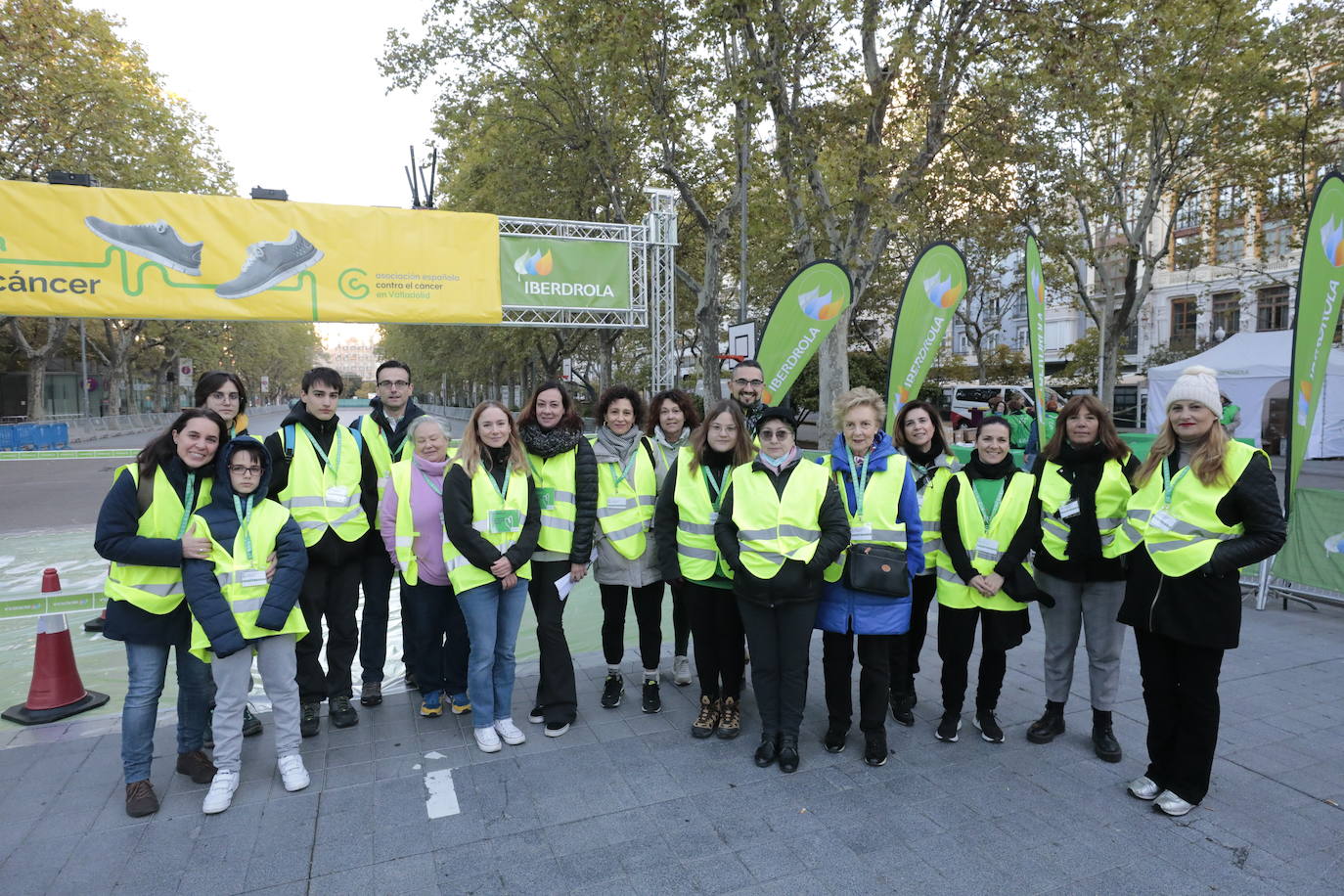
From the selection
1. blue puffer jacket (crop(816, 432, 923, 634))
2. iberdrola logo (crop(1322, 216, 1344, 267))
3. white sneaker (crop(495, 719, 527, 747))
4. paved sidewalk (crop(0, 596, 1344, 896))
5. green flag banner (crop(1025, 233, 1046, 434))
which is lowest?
paved sidewalk (crop(0, 596, 1344, 896))

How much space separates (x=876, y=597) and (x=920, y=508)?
0.59m

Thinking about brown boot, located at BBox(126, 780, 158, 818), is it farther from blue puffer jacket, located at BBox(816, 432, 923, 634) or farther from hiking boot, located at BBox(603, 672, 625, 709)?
blue puffer jacket, located at BBox(816, 432, 923, 634)

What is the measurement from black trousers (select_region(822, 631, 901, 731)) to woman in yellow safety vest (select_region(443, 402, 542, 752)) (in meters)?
1.55

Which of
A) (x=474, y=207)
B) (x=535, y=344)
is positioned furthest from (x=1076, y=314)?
(x=474, y=207)

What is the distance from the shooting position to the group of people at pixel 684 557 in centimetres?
313

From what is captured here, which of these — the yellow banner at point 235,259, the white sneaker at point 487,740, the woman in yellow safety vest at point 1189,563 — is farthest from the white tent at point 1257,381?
the white sneaker at point 487,740

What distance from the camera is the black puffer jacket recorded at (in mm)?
2889

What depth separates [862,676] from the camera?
3662 millimetres

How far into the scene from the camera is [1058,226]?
60.1ft

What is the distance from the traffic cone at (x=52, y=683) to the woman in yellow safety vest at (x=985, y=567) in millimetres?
4749

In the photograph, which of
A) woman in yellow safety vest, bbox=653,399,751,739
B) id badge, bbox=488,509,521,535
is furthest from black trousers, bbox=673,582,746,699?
id badge, bbox=488,509,521,535

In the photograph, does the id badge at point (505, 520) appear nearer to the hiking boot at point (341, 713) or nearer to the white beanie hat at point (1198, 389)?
the hiking boot at point (341, 713)

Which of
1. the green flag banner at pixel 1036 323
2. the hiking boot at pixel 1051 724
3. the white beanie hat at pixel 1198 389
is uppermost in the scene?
the green flag banner at pixel 1036 323

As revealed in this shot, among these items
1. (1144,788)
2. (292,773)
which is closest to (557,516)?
(292,773)
